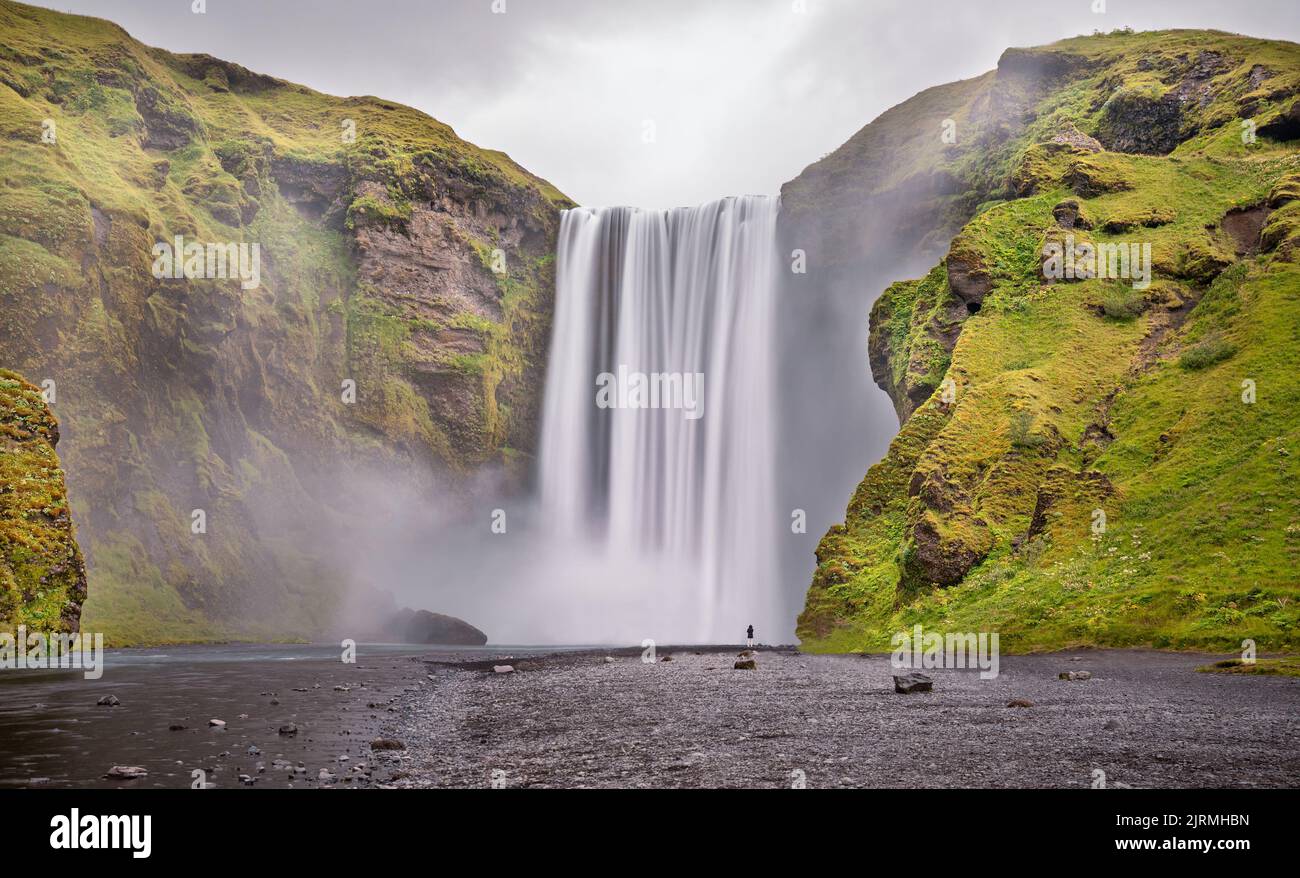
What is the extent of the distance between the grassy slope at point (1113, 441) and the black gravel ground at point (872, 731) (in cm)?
346

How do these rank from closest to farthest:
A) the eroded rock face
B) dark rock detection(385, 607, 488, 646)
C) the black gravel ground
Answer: the black gravel ground → the eroded rock face → dark rock detection(385, 607, 488, 646)

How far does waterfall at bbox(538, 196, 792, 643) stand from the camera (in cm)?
6656

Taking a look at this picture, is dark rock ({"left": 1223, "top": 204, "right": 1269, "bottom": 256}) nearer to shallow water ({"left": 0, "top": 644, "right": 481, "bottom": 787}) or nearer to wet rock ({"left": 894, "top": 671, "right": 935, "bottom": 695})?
wet rock ({"left": 894, "top": 671, "right": 935, "bottom": 695})

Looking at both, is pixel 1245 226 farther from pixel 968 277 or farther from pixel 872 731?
pixel 872 731

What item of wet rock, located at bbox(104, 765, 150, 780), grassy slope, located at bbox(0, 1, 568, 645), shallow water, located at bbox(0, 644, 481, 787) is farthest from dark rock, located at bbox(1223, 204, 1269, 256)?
grassy slope, located at bbox(0, 1, 568, 645)

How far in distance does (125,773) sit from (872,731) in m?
10.2

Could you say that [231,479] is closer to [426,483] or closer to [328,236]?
[426,483]

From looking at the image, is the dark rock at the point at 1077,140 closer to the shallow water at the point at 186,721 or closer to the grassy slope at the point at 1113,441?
the grassy slope at the point at 1113,441

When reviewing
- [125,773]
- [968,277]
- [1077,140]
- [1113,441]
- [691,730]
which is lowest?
[691,730]

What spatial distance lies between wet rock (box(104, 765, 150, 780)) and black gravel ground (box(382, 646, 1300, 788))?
313 centimetres

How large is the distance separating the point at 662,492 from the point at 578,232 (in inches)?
1027

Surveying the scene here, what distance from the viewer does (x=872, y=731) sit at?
46.0 feet

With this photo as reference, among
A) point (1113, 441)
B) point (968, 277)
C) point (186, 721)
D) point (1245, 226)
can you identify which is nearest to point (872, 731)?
point (186, 721)

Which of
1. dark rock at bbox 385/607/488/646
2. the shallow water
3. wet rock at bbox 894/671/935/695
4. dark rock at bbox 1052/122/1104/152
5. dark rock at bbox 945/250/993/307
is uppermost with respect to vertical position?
dark rock at bbox 1052/122/1104/152
